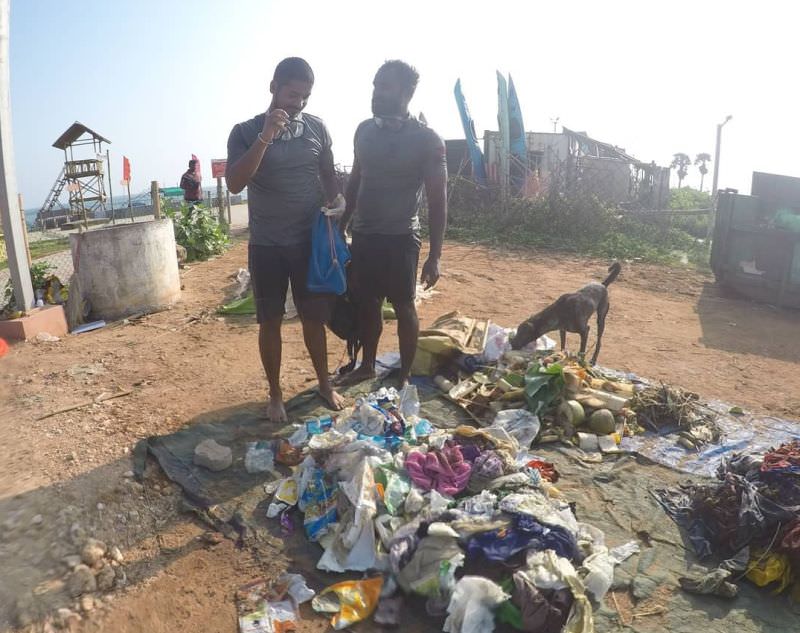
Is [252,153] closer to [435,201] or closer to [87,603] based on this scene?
[435,201]

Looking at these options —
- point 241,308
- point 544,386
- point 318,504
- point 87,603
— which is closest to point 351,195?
point 544,386

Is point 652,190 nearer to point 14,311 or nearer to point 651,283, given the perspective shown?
point 651,283

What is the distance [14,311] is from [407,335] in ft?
12.9

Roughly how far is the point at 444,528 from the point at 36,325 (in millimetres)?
4670

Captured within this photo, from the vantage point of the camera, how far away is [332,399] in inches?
140

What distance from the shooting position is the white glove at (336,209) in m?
3.25

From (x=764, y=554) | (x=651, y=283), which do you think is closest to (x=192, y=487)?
(x=764, y=554)

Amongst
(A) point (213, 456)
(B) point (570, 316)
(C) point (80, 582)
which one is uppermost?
(B) point (570, 316)

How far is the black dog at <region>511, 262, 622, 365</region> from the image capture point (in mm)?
4270

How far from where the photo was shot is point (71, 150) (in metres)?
13.3

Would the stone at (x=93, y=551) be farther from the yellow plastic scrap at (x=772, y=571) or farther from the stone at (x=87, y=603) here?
the yellow plastic scrap at (x=772, y=571)

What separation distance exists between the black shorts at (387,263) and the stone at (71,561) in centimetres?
215

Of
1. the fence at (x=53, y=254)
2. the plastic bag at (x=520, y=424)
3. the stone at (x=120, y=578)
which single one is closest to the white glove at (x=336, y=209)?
the plastic bag at (x=520, y=424)

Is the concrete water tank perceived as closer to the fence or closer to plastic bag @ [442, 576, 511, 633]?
the fence
